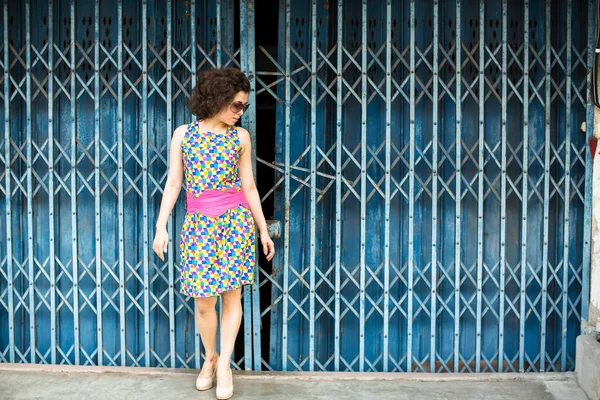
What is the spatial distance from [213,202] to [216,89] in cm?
66

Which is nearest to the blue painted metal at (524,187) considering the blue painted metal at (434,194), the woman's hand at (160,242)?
the blue painted metal at (434,194)

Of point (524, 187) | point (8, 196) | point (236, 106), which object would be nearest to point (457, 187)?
point (524, 187)

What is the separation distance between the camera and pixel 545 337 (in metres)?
4.35

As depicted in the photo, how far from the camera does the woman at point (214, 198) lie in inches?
140

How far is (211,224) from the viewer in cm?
362

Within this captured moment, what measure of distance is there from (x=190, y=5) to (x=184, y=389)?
258 cm

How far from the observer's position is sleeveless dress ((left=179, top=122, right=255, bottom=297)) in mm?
3578

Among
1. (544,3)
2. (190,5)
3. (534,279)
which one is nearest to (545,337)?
(534,279)

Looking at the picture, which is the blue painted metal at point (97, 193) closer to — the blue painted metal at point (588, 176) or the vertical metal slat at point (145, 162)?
the vertical metal slat at point (145, 162)

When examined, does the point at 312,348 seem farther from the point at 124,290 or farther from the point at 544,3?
the point at 544,3

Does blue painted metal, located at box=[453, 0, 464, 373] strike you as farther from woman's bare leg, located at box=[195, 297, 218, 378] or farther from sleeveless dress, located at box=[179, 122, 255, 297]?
woman's bare leg, located at box=[195, 297, 218, 378]

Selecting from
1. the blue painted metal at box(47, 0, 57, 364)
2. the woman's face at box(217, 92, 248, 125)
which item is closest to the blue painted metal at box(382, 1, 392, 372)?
the woman's face at box(217, 92, 248, 125)

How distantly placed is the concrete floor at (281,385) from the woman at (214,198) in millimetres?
391

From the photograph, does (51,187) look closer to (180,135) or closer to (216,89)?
(180,135)
